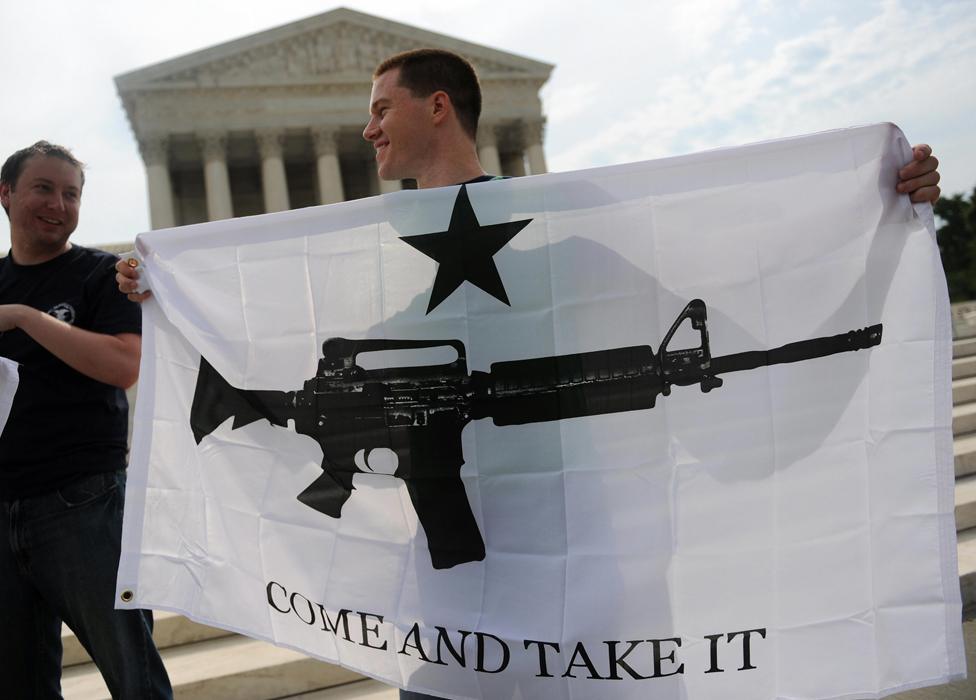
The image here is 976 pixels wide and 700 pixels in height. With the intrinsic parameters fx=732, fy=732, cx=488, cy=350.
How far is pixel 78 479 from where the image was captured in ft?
6.71

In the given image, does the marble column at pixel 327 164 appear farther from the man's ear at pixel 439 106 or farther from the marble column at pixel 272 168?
the man's ear at pixel 439 106

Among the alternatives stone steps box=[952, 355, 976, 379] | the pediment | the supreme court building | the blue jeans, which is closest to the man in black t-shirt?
the blue jeans

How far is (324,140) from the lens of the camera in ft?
105

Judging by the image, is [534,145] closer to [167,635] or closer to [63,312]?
[167,635]

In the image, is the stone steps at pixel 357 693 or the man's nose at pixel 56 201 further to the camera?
the stone steps at pixel 357 693

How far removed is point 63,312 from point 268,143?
104ft

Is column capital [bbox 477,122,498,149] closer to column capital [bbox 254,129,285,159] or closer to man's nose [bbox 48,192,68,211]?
column capital [bbox 254,129,285,159]

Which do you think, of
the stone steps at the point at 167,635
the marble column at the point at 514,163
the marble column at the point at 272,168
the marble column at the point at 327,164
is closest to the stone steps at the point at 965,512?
the stone steps at the point at 167,635

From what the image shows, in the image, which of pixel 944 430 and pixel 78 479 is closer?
pixel 944 430

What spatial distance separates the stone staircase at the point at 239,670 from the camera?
3.02 m

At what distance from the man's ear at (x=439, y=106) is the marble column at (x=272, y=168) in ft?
97.4

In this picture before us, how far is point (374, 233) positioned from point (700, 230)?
2.88 feet

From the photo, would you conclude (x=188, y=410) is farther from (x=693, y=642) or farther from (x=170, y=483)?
(x=693, y=642)

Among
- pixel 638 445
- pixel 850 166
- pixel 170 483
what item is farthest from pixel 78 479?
pixel 850 166
